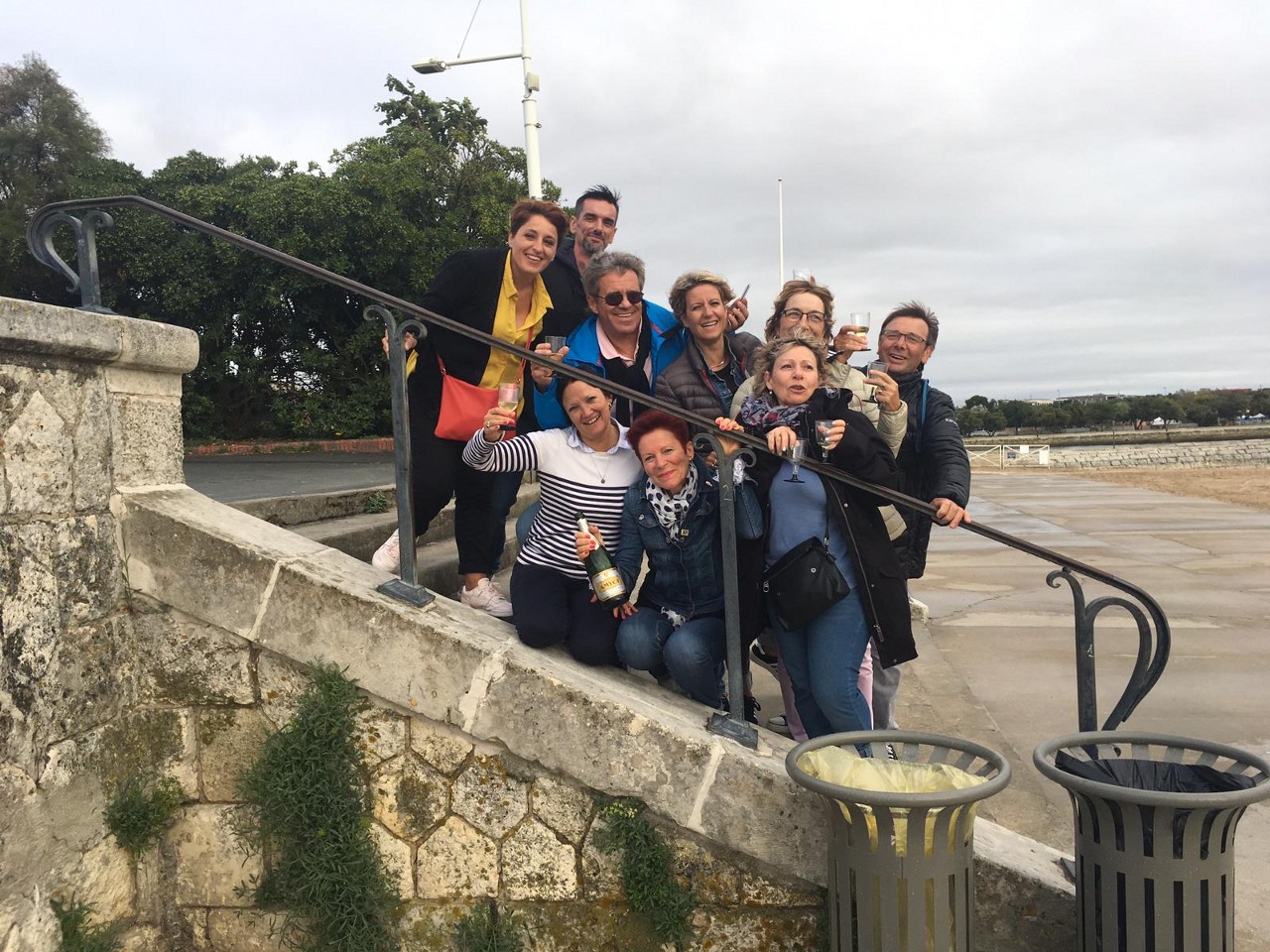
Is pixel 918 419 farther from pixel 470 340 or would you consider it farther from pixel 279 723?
pixel 279 723

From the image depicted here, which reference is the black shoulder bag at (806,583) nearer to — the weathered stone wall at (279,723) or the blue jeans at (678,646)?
the blue jeans at (678,646)

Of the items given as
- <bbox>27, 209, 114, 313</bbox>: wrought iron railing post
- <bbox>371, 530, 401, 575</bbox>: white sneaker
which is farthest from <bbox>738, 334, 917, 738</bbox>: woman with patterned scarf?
<bbox>27, 209, 114, 313</bbox>: wrought iron railing post

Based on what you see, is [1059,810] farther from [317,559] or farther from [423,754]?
[317,559]

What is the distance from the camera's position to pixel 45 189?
59.2 feet

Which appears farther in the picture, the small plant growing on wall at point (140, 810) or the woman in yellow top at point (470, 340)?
the woman in yellow top at point (470, 340)

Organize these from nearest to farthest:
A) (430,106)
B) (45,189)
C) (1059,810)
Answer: (1059,810) → (430,106) → (45,189)

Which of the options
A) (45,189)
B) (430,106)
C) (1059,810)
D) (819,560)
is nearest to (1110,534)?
(1059,810)

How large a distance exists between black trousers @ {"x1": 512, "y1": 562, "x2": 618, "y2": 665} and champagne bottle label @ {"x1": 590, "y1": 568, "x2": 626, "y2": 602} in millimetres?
102

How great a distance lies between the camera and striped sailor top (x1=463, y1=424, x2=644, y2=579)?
9.61ft

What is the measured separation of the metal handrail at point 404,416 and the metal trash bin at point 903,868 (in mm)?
515

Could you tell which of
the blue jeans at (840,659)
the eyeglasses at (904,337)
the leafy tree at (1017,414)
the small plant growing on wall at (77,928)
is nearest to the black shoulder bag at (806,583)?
the blue jeans at (840,659)

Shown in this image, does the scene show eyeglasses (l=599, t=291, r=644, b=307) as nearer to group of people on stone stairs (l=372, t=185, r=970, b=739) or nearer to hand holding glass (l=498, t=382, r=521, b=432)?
group of people on stone stairs (l=372, t=185, r=970, b=739)

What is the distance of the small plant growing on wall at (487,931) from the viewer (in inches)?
98.1

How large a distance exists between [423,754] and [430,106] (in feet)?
53.6
